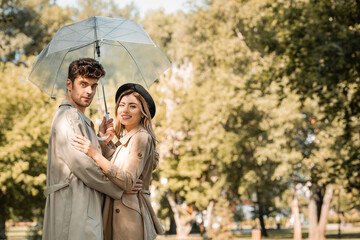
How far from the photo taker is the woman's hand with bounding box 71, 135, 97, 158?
3.88 m

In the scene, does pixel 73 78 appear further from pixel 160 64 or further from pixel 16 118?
pixel 16 118

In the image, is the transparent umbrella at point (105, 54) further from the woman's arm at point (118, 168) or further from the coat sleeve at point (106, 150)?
the woman's arm at point (118, 168)

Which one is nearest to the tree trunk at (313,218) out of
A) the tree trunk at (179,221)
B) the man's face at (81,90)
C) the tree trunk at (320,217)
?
the tree trunk at (320,217)

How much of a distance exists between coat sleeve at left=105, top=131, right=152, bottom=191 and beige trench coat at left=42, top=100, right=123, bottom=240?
0.25 ft

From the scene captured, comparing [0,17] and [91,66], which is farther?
[0,17]

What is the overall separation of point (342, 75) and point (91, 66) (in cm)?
939

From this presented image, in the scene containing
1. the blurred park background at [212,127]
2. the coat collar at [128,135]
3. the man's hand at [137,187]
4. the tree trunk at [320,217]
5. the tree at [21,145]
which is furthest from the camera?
the tree trunk at [320,217]

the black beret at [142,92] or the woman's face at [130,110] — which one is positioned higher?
the black beret at [142,92]

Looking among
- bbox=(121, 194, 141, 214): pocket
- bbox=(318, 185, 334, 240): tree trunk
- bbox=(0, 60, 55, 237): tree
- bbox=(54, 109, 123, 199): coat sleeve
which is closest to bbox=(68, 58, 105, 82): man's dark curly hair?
bbox=(54, 109, 123, 199): coat sleeve

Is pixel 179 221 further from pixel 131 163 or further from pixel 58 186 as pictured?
pixel 58 186

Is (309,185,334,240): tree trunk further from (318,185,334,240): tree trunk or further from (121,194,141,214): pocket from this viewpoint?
(121,194,141,214): pocket

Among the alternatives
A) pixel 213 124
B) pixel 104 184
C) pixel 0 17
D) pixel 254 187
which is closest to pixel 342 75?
pixel 0 17

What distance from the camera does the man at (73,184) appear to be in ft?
12.4

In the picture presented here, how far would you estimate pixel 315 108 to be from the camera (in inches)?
1058
